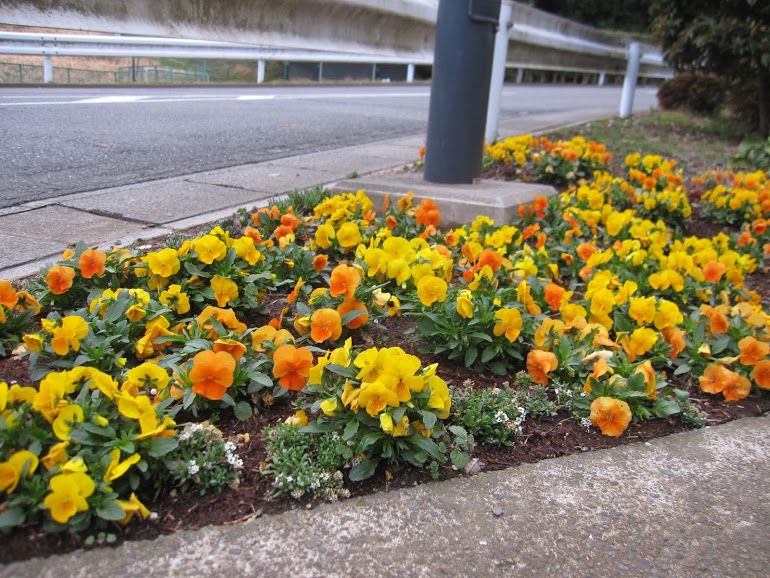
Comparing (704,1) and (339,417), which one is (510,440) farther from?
(704,1)

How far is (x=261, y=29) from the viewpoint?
6285 millimetres

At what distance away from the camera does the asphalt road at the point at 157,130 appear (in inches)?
197

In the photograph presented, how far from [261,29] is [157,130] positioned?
148 cm

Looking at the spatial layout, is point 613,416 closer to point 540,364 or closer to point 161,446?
point 540,364

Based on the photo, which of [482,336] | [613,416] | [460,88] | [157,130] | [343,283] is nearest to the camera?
[613,416]

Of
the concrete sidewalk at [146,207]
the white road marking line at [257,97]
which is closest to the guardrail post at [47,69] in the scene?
the white road marking line at [257,97]

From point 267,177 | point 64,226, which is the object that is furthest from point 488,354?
point 267,177

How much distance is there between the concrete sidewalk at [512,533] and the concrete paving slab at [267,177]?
125 inches

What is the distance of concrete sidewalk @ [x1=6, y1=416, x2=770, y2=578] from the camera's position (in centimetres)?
160

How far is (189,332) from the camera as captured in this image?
2.46 meters

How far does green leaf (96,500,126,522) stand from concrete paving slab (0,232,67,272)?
1.59 meters

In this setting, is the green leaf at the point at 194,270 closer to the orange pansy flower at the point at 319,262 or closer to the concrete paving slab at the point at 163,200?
the orange pansy flower at the point at 319,262

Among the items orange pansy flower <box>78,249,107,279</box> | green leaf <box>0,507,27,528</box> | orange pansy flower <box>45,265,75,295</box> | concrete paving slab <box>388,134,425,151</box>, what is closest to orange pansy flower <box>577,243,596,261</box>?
orange pansy flower <box>78,249,107,279</box>

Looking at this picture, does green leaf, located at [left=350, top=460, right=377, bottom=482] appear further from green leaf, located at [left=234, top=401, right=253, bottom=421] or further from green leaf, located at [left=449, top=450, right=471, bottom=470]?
green leaf, located at [left=234, top=401, right=253, bottom=421]
